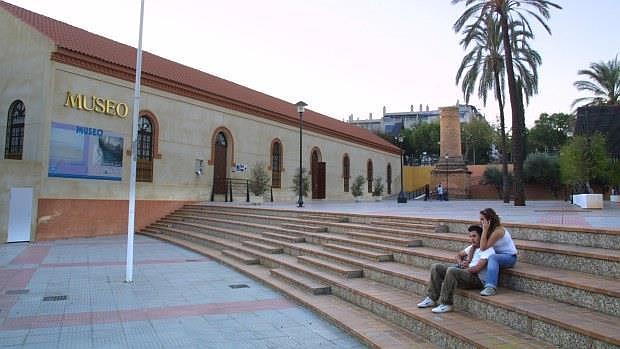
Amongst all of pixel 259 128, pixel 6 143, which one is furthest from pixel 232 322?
pixel 259 128

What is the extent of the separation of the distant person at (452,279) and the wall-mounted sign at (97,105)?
15855mm

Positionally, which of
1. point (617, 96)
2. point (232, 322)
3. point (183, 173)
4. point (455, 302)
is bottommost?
point (232, 322)

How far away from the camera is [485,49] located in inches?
1096

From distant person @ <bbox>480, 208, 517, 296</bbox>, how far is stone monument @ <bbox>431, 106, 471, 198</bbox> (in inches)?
1394

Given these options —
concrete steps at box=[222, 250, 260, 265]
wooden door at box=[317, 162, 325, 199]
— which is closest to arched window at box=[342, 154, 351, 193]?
wooden door at box=[317, 162, 325, 199]

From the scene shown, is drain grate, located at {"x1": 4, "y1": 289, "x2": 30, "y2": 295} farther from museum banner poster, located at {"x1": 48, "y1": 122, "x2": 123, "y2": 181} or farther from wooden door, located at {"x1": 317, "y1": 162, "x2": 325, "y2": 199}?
wooden door, located at {"x1": 317, "y1": 162, "x2": 325, "y2": 199}

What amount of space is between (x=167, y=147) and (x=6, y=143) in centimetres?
621

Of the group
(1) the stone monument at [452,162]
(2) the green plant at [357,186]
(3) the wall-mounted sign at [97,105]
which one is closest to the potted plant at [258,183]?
(3) the wall-mounted sign at [97,105]

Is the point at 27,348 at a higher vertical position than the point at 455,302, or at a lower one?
lower

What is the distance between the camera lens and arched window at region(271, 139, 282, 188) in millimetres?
27891

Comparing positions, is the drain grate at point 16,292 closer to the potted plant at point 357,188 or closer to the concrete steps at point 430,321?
the concrete steps at point 430,321

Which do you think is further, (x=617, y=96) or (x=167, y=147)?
(x=617, y=96)

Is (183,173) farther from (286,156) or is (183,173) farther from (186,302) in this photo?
(186,302)

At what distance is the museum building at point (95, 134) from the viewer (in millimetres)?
16062
